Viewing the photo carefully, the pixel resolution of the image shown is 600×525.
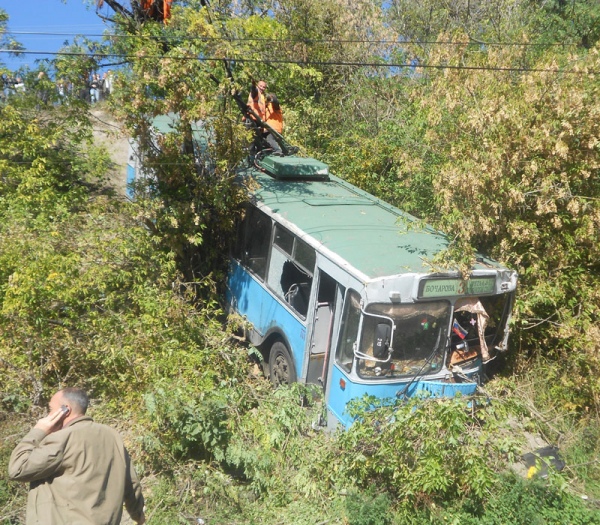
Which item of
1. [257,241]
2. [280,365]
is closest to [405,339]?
[280,365]

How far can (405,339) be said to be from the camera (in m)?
5.89

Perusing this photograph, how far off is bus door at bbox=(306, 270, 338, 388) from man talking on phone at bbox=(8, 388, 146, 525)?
3284mm

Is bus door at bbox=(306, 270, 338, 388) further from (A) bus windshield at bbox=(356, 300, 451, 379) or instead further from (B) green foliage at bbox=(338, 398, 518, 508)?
(B) green foliage at bbox=(338, 398, 518, 508)

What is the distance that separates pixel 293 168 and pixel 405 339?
13.2 feet

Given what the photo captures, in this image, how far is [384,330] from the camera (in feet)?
18.8

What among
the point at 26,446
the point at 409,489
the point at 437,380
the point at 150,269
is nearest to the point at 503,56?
the point at 437,380

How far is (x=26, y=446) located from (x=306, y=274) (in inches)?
161

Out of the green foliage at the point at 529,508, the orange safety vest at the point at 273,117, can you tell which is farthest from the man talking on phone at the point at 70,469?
the orange safety vest at the point at 273,117

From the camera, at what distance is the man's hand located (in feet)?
11.8

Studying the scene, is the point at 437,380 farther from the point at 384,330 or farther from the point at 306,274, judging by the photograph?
the point at 306,274

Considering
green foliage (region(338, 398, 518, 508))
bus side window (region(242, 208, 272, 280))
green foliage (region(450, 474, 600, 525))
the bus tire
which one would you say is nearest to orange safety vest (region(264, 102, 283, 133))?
bus side window (region(242, 208, 272, 280))

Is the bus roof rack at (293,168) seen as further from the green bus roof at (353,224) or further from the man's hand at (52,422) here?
the man's hand at (52,422)

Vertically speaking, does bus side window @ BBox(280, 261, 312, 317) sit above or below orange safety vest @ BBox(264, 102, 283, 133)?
below

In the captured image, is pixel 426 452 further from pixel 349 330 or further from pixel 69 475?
pixel 69 475
